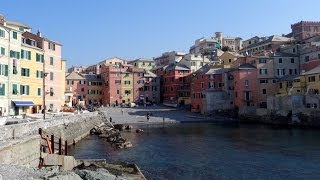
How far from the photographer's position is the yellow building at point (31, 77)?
6184 centimetres

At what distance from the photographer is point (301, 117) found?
3187 inches

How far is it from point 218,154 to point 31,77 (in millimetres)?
34029

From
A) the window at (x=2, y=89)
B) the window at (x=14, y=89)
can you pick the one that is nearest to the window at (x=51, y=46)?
the window at (x=14, y=89)

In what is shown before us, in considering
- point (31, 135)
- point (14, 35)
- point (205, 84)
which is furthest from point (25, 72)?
point (205, 84)

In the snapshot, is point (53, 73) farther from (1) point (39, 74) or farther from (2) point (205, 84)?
(2) point (205, 84)

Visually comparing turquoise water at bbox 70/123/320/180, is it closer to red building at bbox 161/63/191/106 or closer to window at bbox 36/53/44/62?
window at bbox 36/53/44/62

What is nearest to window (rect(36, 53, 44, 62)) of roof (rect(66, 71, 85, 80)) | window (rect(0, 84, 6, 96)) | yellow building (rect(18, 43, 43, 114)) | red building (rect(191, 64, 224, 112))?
yellow building (rect(18, 43, 43, 114))

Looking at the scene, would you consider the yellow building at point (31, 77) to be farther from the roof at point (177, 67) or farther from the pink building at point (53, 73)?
the roof at point (177, 67)

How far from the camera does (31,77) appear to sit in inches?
2532

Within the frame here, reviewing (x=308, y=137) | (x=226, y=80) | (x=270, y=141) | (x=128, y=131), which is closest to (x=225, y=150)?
(x=270, y=141)

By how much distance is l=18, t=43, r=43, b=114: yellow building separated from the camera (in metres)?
61.8

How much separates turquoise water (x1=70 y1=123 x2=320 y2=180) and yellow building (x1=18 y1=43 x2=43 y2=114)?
1170 cm

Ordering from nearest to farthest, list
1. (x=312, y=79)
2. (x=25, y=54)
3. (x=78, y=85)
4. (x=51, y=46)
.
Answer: (x=25, y=54), (x=51, y=46), (x=312, y=79), (x=78, y=85)

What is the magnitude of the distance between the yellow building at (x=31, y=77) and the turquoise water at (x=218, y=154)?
1170 centimetres
